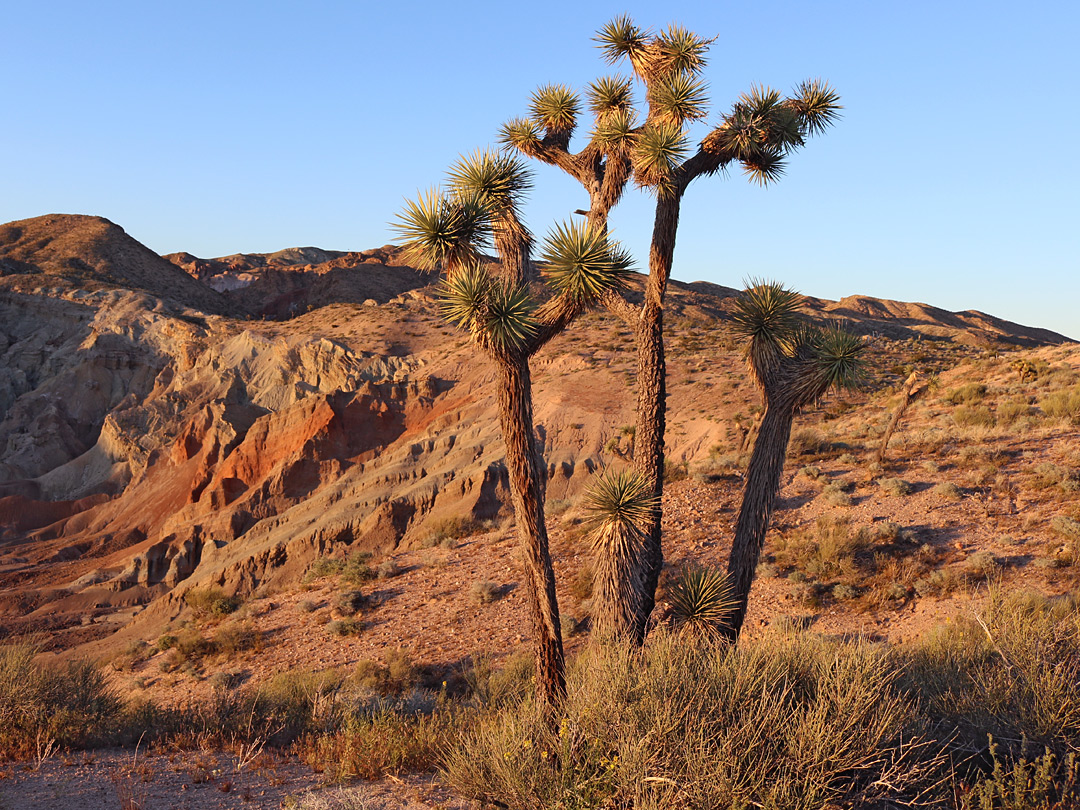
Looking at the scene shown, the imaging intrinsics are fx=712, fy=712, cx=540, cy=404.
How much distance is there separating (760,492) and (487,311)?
4.33 metres

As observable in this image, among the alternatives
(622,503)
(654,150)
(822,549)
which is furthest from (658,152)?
(822,549)

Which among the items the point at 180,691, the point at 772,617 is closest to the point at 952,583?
the point at 772,617

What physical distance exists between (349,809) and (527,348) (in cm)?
473

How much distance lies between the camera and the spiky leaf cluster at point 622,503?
7.95 m

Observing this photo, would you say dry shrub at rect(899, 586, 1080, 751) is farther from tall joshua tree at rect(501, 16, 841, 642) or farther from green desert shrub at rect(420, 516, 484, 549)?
green desert shrub at rect(420, 516, 484, 549)

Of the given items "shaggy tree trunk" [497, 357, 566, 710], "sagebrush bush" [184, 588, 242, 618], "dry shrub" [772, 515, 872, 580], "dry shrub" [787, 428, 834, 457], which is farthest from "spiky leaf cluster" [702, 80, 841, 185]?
"sagebrush bush" [184, 588, 242, 618]

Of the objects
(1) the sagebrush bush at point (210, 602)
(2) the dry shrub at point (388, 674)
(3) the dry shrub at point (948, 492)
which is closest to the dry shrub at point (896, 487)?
(3) the dry shrub at point (948, 492)

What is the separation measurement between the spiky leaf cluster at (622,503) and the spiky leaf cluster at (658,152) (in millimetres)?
3647

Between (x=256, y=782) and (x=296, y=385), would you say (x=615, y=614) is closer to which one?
(x=256, y=782)

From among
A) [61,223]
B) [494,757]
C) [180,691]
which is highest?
[61,223]

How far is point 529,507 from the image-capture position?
7.85 m

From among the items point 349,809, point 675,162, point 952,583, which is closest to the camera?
point 349,809

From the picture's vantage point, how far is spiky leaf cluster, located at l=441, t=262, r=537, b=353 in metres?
7.53

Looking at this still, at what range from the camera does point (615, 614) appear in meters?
8.20
